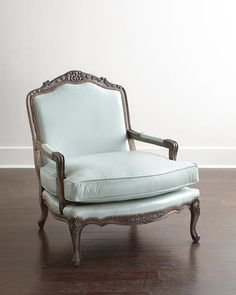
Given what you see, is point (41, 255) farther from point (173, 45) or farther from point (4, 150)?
point (173, 45)

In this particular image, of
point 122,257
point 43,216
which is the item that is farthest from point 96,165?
point 43,216

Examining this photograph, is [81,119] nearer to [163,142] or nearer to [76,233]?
[163,142]

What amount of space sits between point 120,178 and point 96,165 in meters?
0.19

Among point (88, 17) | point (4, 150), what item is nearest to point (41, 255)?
point (4, 150)

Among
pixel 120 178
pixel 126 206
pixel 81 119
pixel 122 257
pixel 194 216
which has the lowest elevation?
pixel 122 257

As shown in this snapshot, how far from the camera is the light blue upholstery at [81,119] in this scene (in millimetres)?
2771

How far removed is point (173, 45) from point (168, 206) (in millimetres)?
2327

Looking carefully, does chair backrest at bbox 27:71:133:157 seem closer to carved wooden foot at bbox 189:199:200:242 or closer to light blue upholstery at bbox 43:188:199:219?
light blue upholstery at bbox 43:188:199:219

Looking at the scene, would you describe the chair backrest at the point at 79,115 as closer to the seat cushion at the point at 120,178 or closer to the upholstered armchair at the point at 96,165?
the upholstered armchair at the point at 96,165

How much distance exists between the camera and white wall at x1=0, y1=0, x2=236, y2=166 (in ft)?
14.0

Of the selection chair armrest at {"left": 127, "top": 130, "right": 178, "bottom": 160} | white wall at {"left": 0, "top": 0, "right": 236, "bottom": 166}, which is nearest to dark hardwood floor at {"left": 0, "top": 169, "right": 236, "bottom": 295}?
chair armrest at {"left": 127, "top": 130, "right": 178, "bottom": 160}

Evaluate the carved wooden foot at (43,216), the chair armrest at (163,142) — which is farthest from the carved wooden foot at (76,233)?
the chair armrest at (163,142)

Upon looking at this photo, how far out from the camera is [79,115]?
113 inches

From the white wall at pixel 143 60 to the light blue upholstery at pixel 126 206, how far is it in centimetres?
205
